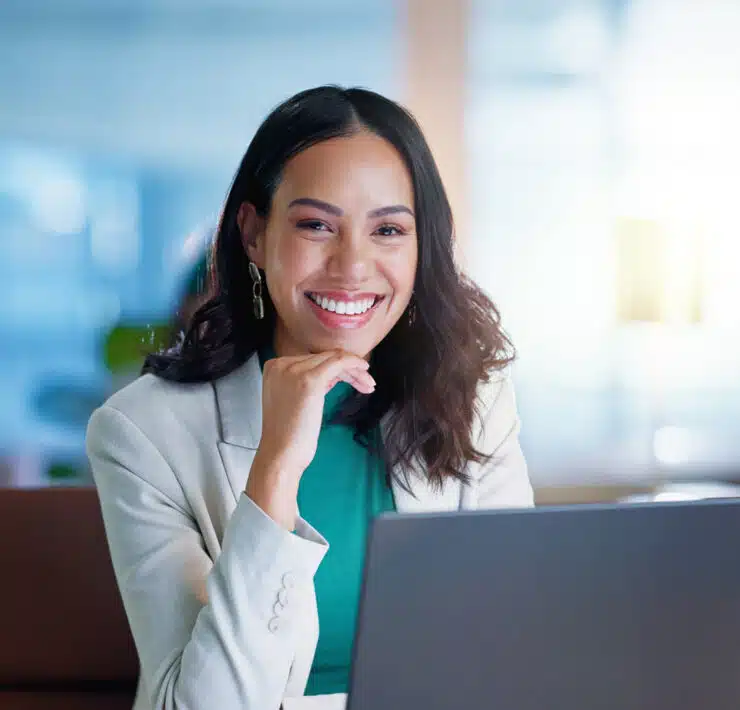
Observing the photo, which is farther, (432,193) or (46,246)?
(46,246)

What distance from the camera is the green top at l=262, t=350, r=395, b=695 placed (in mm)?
1362

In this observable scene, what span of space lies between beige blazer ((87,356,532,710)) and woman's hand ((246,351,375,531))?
0.03m

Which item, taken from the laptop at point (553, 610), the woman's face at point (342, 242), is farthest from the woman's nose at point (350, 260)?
the laptop at point (553, 610)

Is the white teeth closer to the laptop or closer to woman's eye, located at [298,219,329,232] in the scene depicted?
woman's eye, located at [298,219,329,232]

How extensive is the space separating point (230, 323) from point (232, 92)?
2683 millimetres

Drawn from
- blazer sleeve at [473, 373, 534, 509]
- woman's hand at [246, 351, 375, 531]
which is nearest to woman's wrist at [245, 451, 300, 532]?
woman's hand at [246, 351, 375, 531]

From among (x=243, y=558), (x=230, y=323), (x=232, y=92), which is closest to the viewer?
Result: (x=243, y=558)

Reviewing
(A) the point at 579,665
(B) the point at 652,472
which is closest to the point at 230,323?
(A) the point at 579,665

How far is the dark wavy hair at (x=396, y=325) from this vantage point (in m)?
1.35

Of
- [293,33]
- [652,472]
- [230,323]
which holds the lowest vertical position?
[652,472]

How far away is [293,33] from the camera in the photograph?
13.1 ft

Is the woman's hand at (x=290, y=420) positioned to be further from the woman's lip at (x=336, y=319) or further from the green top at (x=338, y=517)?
the green top at (x=338, y=517)

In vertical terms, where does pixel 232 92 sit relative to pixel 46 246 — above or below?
→ above

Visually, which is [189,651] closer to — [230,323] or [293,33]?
[230,323]
